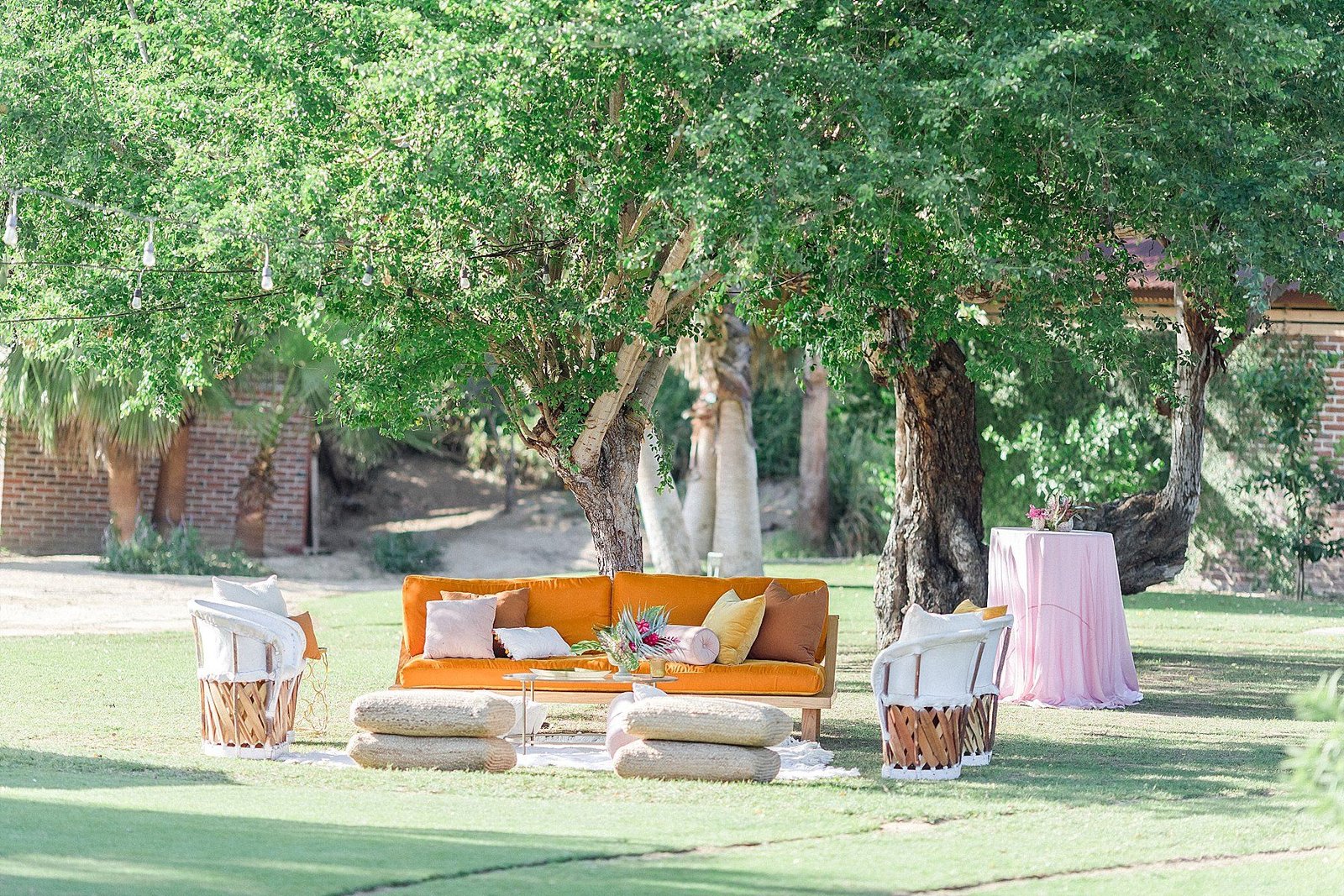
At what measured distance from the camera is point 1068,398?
19656 millimetres

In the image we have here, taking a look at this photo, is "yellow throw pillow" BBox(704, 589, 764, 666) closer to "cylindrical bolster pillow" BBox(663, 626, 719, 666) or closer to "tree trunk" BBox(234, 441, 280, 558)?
"cylindrical bolster pillow" BBox(663, 626, 719, 666)

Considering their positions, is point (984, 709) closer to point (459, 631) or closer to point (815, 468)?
point (459, 631)

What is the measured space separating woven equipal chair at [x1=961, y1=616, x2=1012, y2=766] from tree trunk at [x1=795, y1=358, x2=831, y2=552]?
13.0 meters

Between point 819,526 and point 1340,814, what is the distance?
1819 centimetres

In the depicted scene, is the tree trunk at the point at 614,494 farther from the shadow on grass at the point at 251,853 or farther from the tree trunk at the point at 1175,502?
the shadow on grass at the point at 251,853

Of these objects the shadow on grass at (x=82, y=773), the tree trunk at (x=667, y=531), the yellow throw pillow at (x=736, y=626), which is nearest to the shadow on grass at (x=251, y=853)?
the shadow on grass at (x=82, y=773)

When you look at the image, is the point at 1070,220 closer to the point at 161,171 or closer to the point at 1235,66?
the point at 1235,66

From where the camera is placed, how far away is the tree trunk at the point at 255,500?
19516mm

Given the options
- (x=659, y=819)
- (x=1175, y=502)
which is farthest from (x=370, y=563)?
(x=659, y=819)

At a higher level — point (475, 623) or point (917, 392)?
point (917, 392)

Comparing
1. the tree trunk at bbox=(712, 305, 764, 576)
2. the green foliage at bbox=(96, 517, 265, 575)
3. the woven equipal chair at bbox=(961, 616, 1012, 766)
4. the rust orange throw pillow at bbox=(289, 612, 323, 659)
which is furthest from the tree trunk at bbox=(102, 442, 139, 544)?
the woven equipal chair at bbox=(961, 616, 1012, 766)

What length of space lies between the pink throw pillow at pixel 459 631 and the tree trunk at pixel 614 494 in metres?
1.71

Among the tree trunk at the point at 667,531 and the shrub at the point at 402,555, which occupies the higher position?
the tree trunk at the point at 667,531

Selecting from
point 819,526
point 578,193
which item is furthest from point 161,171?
point 819,526
